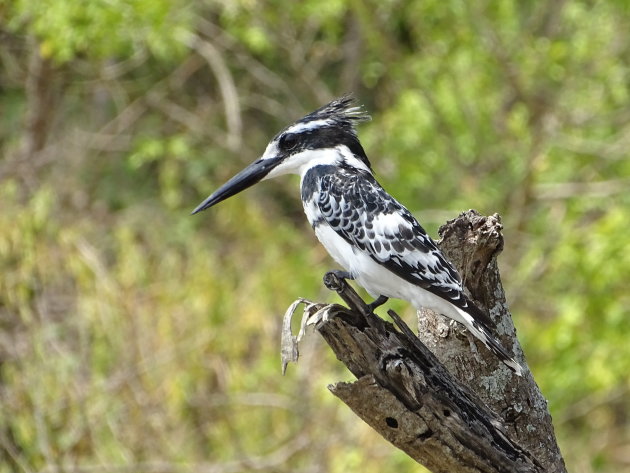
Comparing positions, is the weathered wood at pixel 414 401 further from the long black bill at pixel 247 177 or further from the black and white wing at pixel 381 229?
the long black bill at pixel 247 177

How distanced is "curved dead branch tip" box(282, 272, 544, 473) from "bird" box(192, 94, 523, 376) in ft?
1.05

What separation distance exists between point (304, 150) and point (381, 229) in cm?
53

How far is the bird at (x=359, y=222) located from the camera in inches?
134

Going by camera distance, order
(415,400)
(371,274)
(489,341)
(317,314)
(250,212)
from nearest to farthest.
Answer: (415,400)
(317,314)
(489,341)
(371,274)
(250,212)

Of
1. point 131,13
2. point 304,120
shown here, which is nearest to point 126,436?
point 131,13

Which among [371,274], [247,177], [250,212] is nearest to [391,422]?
[371,274]

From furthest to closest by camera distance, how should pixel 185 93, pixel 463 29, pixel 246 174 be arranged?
pixel 185 93, pixel 463 29, pixel 246 174

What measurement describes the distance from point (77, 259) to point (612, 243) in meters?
3.47

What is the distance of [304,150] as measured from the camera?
160 inches

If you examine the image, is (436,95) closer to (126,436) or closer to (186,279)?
(186,279)

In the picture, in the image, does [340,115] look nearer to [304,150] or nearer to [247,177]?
[304,150]

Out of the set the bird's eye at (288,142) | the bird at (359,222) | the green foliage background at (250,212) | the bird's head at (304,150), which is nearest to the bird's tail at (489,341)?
the bird at (359,222)

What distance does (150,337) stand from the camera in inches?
263

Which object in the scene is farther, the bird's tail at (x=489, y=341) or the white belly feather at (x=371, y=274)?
the white belly feather at (x=371, y=274)
